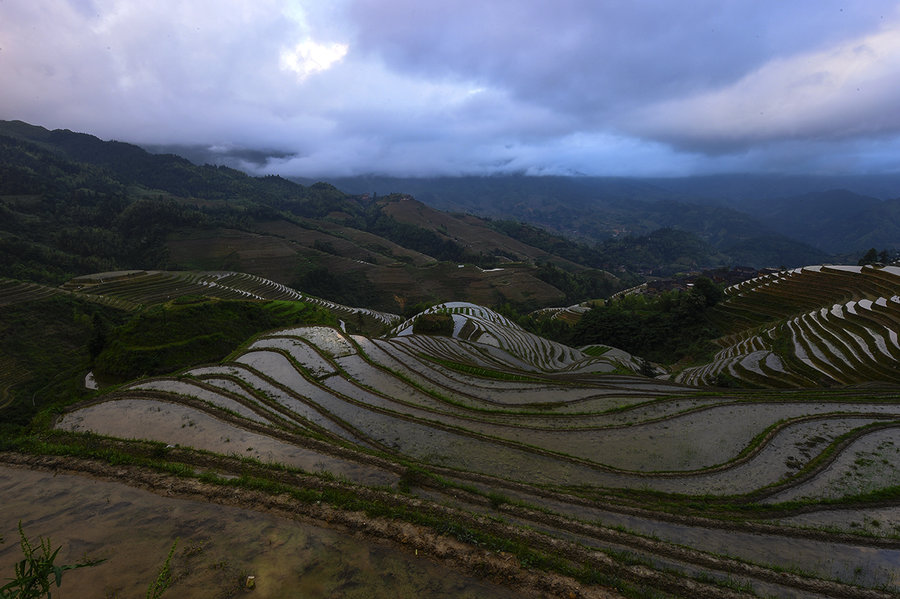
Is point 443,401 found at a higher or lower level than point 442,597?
lower

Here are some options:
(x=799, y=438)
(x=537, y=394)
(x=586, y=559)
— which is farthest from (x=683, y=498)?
(x=537, y=394)

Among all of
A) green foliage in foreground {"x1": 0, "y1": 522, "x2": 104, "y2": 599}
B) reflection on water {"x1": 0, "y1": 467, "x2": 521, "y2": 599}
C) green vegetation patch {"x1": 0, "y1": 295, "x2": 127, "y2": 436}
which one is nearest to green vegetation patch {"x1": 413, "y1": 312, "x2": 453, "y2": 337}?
green vegetation patch {"x1": 0, "y1": 295, "x2": 127, "y2": 436}

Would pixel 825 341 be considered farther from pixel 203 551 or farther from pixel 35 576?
pixel 35 576

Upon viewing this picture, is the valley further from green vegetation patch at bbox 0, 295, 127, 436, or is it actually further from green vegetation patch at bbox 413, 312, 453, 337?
green vegetation patch at bbox 413, 312, 453, 337

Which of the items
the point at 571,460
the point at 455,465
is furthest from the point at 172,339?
the point at 571,460

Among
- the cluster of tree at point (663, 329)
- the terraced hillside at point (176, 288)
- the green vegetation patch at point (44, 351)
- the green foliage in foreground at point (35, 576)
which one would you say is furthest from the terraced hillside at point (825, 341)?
the terraced hillside at point (176, 288)

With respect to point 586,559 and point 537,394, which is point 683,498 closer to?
point 586,559
